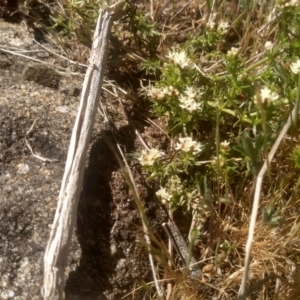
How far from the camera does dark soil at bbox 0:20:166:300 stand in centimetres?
163

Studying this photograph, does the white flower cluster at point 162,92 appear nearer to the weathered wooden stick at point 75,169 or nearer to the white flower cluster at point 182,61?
the white flower cluster at point 182,61

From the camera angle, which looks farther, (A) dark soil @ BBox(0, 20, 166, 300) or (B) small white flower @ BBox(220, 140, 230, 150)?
(B) small white flower @ BBox(220, 140, 230, 150)

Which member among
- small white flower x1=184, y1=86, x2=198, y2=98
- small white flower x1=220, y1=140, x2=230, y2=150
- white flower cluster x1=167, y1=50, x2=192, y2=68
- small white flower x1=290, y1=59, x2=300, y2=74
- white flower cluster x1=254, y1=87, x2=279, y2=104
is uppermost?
small white flower x1=290, y1=59, x2=300, y2=74

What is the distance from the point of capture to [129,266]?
5.74 feet

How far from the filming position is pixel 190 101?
1787mm

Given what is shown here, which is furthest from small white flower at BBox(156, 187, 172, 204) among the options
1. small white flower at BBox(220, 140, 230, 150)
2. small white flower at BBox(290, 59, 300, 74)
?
small white flower at BBox(290, 59, 300, 74)

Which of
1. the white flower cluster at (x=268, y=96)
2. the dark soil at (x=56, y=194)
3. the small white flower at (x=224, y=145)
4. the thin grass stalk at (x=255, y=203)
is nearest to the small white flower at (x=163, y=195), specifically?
the dark soil at (x=56, y=194)

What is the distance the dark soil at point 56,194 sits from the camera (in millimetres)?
1628

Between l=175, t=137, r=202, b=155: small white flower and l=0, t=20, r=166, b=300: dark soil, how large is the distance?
225 millimetres

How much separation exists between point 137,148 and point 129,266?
1.55 feet

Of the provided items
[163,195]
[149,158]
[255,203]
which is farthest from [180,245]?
[255,203]

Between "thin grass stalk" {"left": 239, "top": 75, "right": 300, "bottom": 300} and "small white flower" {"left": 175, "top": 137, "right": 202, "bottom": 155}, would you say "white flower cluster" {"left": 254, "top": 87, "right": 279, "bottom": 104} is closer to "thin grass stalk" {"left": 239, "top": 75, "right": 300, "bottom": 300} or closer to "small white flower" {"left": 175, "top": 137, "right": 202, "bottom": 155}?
Answer: "thin grass stalk" {"left": 239, "top": 75, "right": 300, "bottom": 300}

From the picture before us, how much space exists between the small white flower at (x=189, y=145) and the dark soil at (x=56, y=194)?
0.23m

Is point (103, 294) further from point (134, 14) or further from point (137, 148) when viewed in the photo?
point (134, 14)
